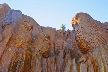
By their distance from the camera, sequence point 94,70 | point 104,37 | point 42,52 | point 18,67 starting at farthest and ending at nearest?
point 42,52 → point 104,37 → point 18,67 → point 94,70

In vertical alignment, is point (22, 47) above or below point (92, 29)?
below

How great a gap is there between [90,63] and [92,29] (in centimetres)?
223

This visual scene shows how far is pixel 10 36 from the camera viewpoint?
35.1 ft

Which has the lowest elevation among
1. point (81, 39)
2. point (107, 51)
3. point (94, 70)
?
point (94, 70)

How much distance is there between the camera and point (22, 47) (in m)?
10.4

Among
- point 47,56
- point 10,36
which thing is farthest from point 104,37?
point 10,36

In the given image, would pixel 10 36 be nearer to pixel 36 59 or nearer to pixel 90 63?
pixel 36 59

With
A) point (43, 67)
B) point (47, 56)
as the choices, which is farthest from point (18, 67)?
point (47, 56)

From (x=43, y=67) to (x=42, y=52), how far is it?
1003mm

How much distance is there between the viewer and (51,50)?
12508 mm

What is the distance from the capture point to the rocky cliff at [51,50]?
9.32 metres

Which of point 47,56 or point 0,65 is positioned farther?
point 47,56

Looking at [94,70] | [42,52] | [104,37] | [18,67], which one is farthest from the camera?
[42,52]

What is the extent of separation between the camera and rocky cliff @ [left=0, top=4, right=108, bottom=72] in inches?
367
